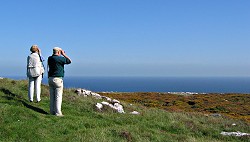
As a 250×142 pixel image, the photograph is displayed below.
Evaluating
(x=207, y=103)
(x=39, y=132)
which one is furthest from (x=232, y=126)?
(x=207, y=103)

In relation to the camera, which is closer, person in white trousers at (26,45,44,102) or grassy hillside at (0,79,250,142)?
grassy hillside at (0,79,250,142)

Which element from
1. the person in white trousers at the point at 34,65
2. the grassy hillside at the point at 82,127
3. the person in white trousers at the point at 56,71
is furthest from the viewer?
the person in white trousers at the point at 34,65

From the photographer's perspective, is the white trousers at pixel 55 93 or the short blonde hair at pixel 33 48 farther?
the short blonde hair at pixel 33 48

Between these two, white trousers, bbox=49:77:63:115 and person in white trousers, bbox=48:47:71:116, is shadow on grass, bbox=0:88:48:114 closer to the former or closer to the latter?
white trousers, bbox=49:77:63:115

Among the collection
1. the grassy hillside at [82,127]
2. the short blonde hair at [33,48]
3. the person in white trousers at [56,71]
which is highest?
Answer: the short blonde hair at [33,48]

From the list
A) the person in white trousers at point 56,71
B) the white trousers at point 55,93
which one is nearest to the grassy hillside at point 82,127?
the white trousers at point 55,93

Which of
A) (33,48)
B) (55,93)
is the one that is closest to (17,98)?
(33,48)

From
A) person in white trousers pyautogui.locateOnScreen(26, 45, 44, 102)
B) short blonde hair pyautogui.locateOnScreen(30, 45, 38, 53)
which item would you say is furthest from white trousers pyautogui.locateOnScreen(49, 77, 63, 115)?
short blonde hair pyautogui.locateOnScreen(30, 45, 38, 53)

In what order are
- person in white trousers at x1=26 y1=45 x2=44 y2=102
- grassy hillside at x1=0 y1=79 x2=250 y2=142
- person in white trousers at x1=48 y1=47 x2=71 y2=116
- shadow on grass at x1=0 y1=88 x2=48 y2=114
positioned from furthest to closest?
person in white trousers at x1=26 y1=45 x2=44 y2=102, shadow on grass at x1=0 y1=88 x2=48 y2=114, person in white trousers at x1=48 y1=47 x2=71 y2=116, grassy hillside at x1=0 y1=79 x2=250 y2=142

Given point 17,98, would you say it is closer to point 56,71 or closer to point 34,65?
point 34,65

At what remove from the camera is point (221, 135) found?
18.9 m

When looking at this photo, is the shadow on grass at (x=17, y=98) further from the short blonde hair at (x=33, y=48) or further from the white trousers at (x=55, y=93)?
the short blonde hair at (x=33, y=48)

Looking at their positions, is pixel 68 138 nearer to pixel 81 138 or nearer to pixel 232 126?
pixel 81 138

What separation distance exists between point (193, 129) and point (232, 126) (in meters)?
5.14
